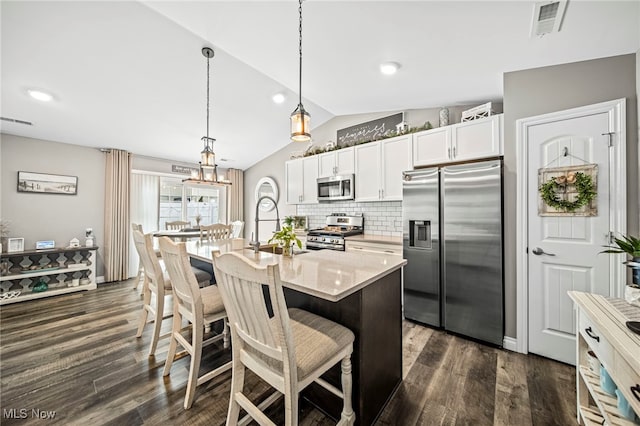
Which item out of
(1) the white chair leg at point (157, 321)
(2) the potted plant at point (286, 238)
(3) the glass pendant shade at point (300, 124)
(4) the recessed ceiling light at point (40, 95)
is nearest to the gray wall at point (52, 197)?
(4) the recessed ceiling light at point (40, 95)

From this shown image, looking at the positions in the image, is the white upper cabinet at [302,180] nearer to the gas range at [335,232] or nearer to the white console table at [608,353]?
the gas range at [335,232]

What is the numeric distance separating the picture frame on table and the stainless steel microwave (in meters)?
4.31

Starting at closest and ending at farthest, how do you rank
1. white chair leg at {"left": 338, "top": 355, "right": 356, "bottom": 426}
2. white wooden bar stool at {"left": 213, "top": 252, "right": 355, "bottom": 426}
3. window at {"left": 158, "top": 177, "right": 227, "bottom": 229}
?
white wooden bar stool at {"left": 213, "top": 252, "right": 355, "bottom": 426}, white chair leg at {"left": 338, "top": 355, "right": 356, "bottom": 426}, window at {"left": 158, "top": 177, "right": 227, "bottom": 229}

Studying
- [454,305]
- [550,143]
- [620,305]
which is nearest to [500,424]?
[620,305]

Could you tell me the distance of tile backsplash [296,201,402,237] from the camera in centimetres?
361

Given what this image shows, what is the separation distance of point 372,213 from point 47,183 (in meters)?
5.04

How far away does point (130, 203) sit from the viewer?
4480mm

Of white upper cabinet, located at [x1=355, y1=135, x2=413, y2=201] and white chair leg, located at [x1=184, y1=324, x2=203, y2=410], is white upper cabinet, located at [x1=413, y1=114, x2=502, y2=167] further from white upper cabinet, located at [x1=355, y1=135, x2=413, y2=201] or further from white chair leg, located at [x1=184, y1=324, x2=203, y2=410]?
white chair leg, located at [x1=184, y1=324, x2=203, y2=410]

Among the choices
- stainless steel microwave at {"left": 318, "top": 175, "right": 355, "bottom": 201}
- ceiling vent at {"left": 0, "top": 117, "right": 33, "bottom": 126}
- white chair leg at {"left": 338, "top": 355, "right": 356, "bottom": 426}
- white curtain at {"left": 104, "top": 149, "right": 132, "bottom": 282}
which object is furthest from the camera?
white curtain at {"left": 104, "top": 149, "right": 132, "bottom": 282}

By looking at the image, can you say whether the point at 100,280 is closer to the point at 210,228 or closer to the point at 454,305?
the point at 210,228

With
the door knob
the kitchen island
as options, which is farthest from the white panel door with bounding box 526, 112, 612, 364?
the kitchen island

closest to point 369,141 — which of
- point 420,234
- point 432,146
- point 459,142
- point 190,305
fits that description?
point 432,146

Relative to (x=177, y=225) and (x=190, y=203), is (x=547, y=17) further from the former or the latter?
(x=190, y=203)

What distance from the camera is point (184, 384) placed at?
1.79 m
